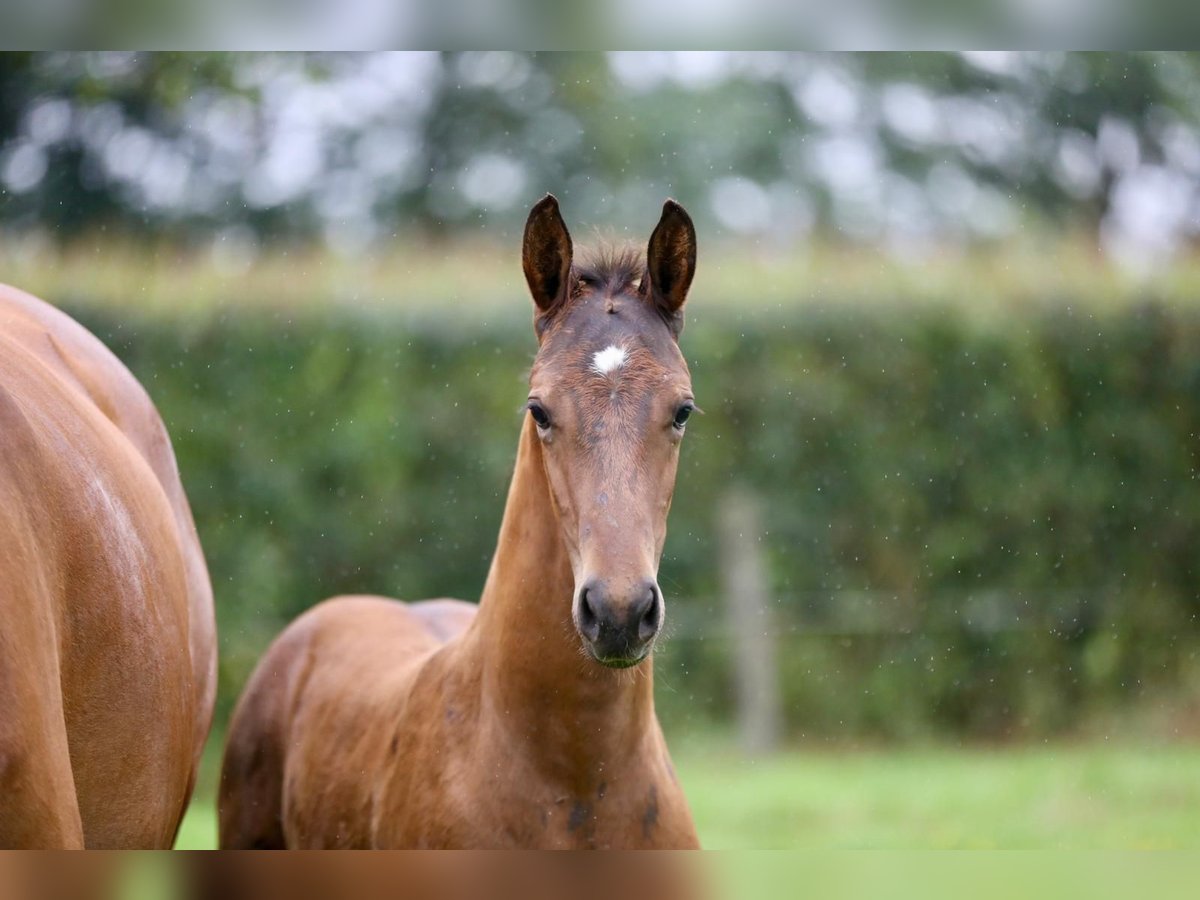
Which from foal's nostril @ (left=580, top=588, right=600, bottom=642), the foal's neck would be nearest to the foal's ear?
the foal's neck

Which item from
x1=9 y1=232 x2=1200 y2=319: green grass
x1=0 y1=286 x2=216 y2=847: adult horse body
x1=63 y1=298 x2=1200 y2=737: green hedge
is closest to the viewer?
x1=0 y1=286 x2=216 y2=847: adult horse body

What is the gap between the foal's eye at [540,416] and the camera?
2.93 meters

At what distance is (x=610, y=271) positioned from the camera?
126 inches

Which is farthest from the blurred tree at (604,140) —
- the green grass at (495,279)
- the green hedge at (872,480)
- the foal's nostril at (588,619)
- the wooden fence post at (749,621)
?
the foal's nostril at (588,619)

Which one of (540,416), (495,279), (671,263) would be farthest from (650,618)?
(495,279)

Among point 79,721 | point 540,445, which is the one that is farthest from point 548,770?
point 79,721

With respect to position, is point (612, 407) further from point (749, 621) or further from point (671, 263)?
point (749, 621)

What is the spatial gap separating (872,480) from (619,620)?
6892mm

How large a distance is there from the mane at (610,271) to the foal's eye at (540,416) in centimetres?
36

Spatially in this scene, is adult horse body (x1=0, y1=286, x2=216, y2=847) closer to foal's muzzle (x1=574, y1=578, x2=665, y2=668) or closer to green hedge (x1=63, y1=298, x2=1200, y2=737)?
foal's muzzle (x1=574, y1=578, x2=665, y2=668)

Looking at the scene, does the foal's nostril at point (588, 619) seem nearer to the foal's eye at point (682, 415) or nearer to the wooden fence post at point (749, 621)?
the foal's eye at point (682, 415)

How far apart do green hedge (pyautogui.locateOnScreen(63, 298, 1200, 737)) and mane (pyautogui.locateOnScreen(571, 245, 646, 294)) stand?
547 cm

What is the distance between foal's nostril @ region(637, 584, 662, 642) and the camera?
2535mm

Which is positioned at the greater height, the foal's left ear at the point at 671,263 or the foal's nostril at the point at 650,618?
the foal's left ear at the point at 671,263
